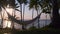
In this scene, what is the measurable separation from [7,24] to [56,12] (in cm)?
526

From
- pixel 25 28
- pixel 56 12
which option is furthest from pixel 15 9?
pixel 56 12

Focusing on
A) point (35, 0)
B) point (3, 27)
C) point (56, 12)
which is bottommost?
point (3, 27)

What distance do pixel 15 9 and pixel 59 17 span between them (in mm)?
4479

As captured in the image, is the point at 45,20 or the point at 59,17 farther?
the point at 45,20

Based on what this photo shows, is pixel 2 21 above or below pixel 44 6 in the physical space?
below

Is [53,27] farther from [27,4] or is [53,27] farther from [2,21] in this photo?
[2,21]

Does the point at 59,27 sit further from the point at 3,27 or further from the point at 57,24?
the point at 3,27

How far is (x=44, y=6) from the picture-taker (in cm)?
1817

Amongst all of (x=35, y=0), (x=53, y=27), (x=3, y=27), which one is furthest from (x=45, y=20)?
(x=3, y=27)

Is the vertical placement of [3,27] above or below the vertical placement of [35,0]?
below

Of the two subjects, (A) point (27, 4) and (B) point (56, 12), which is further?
(A) point (27, 4)

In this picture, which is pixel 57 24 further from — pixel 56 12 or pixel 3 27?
pixel 3 27

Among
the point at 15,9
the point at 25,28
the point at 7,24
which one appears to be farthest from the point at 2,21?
the point at 25,28

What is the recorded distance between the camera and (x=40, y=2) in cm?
1822
